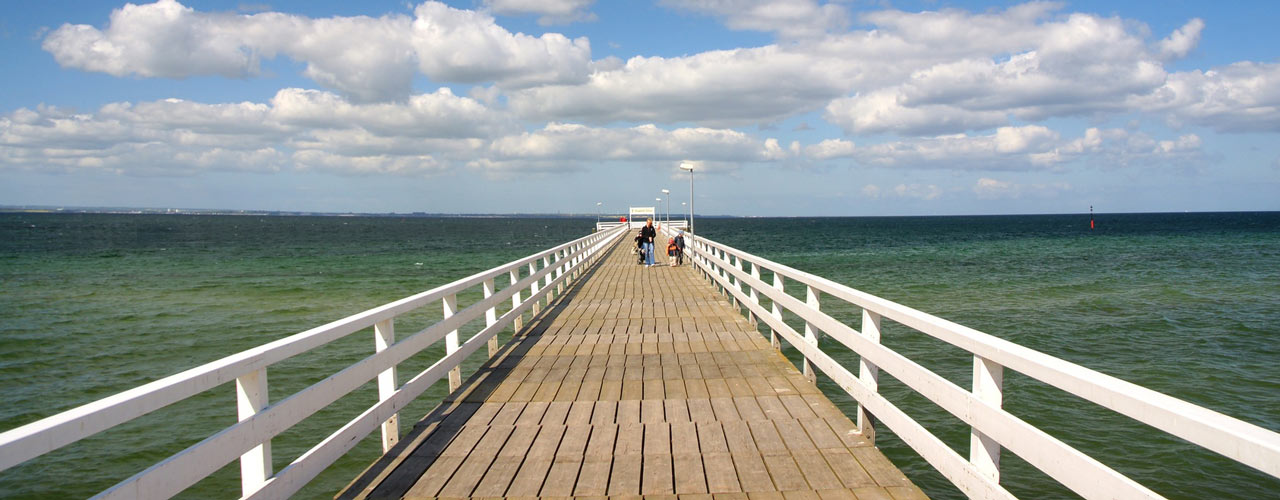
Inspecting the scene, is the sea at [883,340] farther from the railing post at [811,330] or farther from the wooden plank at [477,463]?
the wooden plank at [477,463]

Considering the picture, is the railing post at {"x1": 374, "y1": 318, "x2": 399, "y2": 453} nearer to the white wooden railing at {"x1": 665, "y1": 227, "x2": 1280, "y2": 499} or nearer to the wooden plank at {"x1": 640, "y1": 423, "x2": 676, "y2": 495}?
the wooden plank at {"x1": 640, "y1": 423, "x2": 676, "y2": 495}

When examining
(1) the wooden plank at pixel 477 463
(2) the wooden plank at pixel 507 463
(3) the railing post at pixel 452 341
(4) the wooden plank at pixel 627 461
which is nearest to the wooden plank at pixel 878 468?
(4) the wooden plank at pixel 627 461

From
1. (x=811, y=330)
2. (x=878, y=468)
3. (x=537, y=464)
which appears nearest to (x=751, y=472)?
(x=878, y=468)

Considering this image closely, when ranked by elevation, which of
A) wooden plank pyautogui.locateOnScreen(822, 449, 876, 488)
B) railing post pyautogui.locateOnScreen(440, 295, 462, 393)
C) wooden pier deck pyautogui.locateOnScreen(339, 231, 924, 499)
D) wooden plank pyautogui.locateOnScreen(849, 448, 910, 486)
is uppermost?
railing post pyautogui.locateOnScreen(440, 295, 462, 393)

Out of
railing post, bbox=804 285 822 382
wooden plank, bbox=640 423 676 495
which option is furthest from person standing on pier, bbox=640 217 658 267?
wooden plank, bbox=640 423 676 495

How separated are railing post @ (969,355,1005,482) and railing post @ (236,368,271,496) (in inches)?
122

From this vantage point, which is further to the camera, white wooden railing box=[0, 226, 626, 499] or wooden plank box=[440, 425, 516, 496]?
wooden plank box=[440, 425, 516, 496]

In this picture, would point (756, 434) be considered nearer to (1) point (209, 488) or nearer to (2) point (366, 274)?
(1) point (209, 488)

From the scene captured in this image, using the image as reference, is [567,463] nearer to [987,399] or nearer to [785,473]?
[785,473]

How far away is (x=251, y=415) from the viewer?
141 inches

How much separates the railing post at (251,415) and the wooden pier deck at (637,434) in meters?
0.80

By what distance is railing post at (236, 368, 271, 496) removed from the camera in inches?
142

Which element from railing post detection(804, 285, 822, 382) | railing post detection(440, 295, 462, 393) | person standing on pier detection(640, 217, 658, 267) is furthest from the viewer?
person standing on pier detection(640, 217, 658, 267)

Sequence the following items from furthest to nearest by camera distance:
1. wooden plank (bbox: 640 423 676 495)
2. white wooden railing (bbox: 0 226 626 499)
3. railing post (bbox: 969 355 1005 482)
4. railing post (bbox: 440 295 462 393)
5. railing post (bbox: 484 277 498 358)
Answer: railing post (bbox: 484 277 498 358) → railing post (bbox: 440 295 462 393) → wooden plank (bbox: 640 423 676 495) → railing post (bbox: 969 355 1005 482) → white wooden railing (bbox: 0 226 626 499)
